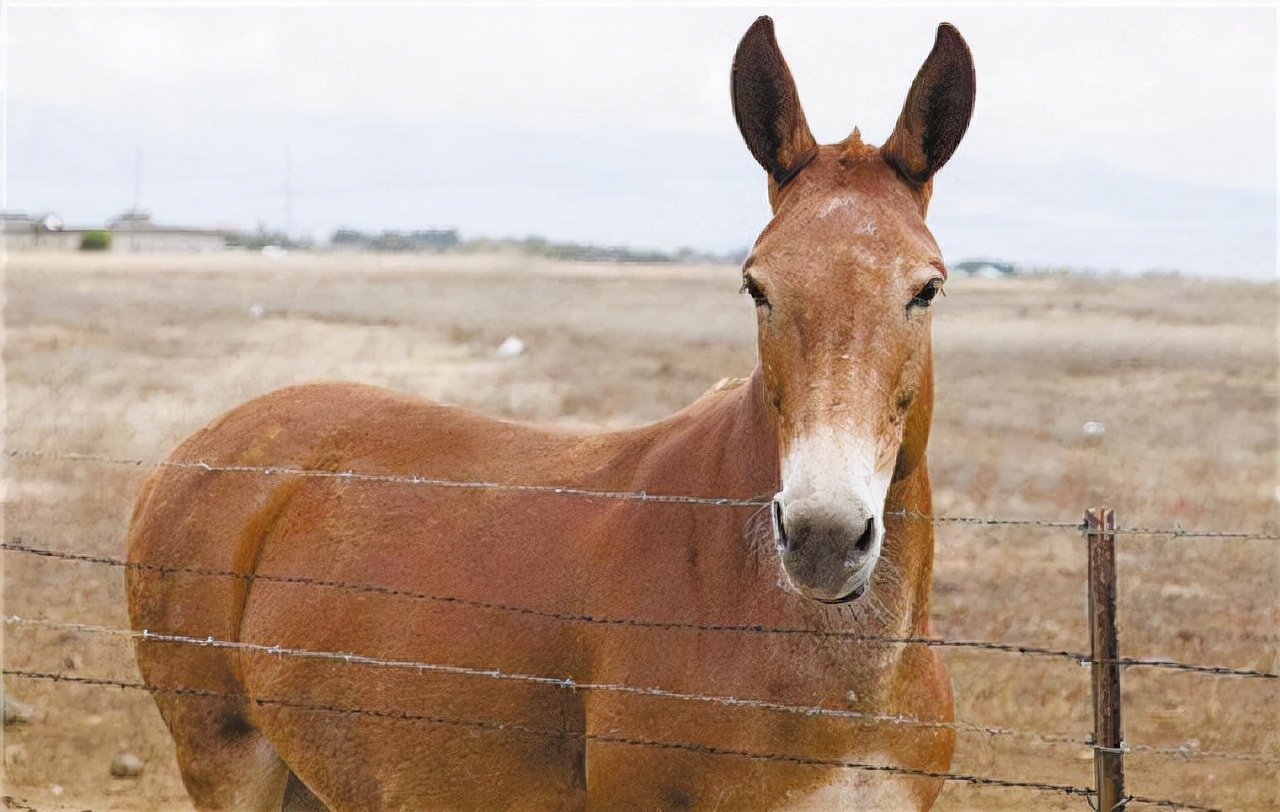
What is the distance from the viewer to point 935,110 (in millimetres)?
3473

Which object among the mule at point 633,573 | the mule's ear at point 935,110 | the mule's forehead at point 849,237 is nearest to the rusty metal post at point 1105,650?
the mule at point 633,573

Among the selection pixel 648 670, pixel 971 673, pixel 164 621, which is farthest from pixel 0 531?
pixel 648 670

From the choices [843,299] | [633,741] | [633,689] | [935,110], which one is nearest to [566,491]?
[633,689]

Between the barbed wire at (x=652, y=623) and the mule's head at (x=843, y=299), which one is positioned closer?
the mule's head at (x=843, y=299)

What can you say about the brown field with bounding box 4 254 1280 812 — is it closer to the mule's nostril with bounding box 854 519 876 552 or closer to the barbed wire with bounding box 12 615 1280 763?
the barbed wire with bounding box 12 615 1280 763

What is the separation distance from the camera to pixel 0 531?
10602 mm

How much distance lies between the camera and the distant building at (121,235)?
25.2 meters

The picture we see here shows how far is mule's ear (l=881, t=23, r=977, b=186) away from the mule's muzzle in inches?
43.3

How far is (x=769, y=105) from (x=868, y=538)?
129cm

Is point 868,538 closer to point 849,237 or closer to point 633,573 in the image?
point 849,237

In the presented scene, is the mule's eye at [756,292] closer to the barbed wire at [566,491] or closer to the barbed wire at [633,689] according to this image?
the barbed wire at [566,491]

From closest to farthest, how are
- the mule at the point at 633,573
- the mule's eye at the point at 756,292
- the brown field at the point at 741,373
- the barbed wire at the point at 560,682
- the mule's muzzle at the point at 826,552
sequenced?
1. the mule's muzzle at the point at 826,552
2. the mule at the point at 633,573
3. the mule's eye at the point at 756,292
4. the barbed wire at the point at 560,682
5. the brown field at the point at 741,373

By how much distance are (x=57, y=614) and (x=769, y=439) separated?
279 inches

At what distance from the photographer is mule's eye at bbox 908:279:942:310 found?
3.20 m
